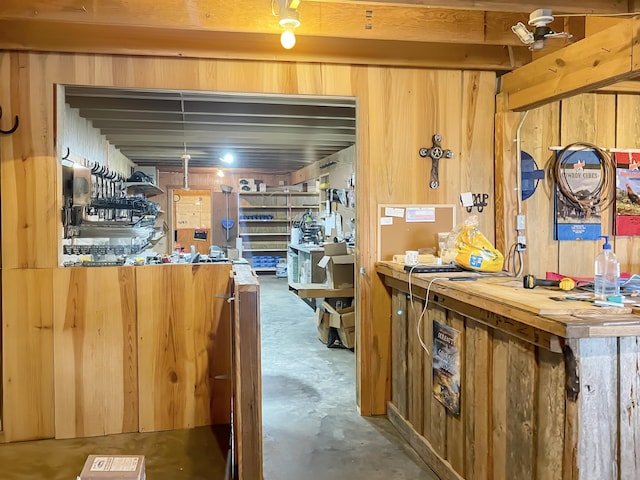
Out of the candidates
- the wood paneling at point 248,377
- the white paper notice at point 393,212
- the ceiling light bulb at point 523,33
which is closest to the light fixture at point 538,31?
the ceiling light bulb at point 523,33

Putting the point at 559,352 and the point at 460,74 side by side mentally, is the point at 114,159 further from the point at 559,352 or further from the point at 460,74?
the point at 559,352

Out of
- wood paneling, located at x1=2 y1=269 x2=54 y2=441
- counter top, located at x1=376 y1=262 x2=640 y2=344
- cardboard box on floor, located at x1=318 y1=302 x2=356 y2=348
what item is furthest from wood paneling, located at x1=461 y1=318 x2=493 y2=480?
cardboard box on floor, located at x1=318 y1=302 x2=356 y2=348

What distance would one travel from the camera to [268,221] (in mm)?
11258

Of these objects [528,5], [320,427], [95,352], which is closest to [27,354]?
[95,352]

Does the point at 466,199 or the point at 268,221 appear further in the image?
the point at 268,221

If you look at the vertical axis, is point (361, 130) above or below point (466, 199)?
above

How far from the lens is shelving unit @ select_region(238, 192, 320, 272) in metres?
11.2

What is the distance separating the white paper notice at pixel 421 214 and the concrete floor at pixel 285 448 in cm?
134

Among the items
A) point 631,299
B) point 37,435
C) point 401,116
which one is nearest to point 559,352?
point 631,299

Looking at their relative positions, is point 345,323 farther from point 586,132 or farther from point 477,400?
point 477,400

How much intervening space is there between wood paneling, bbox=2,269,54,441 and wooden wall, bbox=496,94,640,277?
2948 mm

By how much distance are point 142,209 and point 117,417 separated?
8.52 ft

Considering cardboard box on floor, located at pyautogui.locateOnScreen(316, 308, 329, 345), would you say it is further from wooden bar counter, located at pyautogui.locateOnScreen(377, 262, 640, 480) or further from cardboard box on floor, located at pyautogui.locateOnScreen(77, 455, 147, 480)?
cardboard box on floor, located at pyautogui.locateOnScreen(77, 455, 147, 480)

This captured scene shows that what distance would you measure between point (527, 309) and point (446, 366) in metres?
0.83
